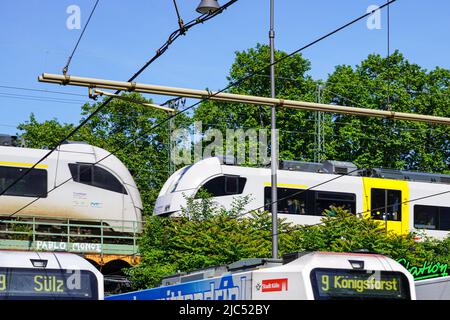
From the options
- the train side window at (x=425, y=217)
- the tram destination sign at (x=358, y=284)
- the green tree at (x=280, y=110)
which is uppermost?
the green tree at (x=280, y=110)

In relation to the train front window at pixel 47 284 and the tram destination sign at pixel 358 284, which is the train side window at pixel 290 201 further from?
the train front window at pixel 47 284

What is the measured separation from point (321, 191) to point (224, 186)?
4291 mm

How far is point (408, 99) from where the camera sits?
60281 millimetres

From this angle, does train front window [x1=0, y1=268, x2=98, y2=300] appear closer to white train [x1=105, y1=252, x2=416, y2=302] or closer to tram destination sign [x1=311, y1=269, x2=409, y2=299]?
white train [x1=105, y1=252, x2=416, y2=302]

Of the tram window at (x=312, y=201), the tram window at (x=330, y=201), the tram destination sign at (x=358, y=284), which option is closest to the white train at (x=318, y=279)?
the tram destination sign at (x=358, y=284)

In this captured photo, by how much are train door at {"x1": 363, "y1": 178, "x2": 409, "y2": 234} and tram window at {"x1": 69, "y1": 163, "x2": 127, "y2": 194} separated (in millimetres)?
9705

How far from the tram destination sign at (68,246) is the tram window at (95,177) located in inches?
107

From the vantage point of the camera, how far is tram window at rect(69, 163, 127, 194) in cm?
3575

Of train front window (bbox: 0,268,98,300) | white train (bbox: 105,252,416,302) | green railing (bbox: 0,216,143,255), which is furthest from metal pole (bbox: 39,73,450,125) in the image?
green railing (bbox: 0,216,143,255)

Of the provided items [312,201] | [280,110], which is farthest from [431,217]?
[280,110]

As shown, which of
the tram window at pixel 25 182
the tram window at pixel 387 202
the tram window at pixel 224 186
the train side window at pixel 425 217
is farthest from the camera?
the train side window at pixel 425 217

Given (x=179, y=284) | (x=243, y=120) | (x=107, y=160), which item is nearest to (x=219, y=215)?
(x=107, y=160)

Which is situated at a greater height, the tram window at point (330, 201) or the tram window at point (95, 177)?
the tram window at point (95, 177)

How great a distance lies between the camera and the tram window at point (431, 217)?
39.5m
